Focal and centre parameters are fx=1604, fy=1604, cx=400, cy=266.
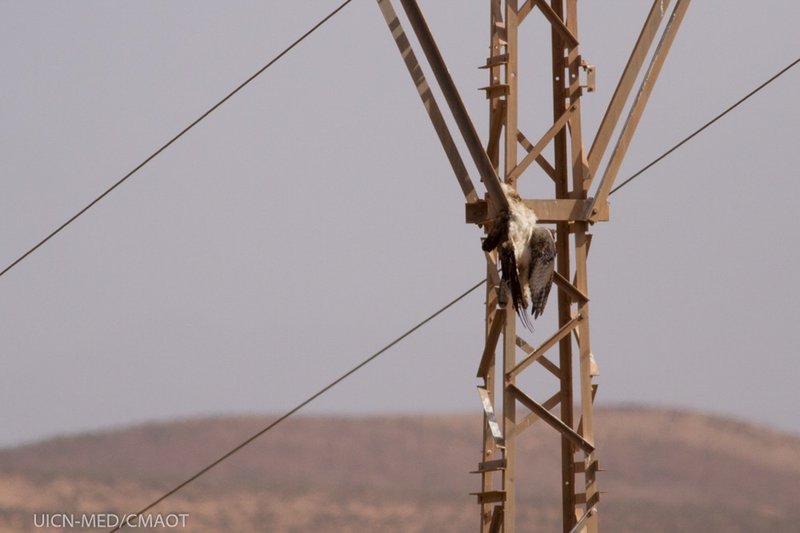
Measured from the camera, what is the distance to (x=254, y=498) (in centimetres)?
6400

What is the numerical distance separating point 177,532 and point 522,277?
5124cm

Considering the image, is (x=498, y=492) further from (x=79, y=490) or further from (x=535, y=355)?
(x=79, y=490)

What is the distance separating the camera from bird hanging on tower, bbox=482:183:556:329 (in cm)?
1064

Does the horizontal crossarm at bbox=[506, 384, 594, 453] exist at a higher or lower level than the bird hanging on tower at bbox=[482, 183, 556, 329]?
lower

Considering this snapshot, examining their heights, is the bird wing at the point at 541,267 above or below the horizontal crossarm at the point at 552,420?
above

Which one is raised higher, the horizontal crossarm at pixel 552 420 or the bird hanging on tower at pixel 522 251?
the bird hanging on tower at pixel 522 251

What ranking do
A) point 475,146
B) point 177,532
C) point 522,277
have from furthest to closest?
point 177,532, point 522,277, point 475,146

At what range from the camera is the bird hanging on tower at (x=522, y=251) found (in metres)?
10.6

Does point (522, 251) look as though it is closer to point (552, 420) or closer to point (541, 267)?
point (541, 267)

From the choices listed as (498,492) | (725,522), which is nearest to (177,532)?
(725,522)

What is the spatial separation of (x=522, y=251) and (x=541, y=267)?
23 centimetres

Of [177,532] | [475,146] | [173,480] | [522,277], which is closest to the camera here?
[475,146]

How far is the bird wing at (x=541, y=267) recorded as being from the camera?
35.4 feet

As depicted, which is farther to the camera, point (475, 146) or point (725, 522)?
point (725, 522)
